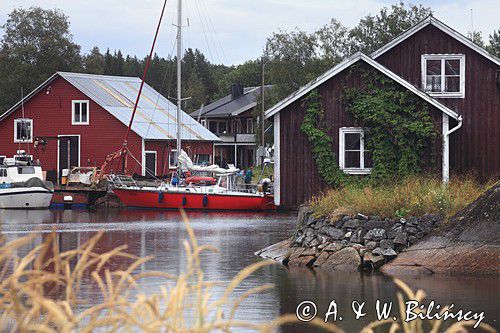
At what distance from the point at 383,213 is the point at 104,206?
1330 inches

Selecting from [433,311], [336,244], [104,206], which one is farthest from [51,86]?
[433,311]

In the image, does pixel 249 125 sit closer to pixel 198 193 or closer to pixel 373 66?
pixel 198 193

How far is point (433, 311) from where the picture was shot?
1516 centimetres

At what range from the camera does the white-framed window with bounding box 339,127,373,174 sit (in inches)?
1403

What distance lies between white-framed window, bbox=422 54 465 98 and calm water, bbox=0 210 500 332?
702 cm

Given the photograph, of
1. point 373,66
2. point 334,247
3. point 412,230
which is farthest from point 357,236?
point 373,66

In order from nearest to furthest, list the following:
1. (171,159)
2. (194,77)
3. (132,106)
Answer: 1. (171,159)
2. (132,106)
3. (194,77)

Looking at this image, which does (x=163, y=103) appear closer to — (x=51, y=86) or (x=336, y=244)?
(x=51, y=86)

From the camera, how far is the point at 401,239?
20531mm

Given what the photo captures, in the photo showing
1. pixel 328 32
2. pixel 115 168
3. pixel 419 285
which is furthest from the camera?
pixel 328 32

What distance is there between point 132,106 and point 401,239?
45.0 meters

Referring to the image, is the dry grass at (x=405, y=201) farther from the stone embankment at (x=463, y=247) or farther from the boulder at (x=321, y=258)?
the stone embankment at (x=463, y=247)

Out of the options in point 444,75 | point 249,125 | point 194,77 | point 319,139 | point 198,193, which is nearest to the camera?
point 319,139

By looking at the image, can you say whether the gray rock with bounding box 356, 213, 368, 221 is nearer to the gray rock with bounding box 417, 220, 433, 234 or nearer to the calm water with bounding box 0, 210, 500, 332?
the gray rock with bounding box 417, 220, 433, 234
